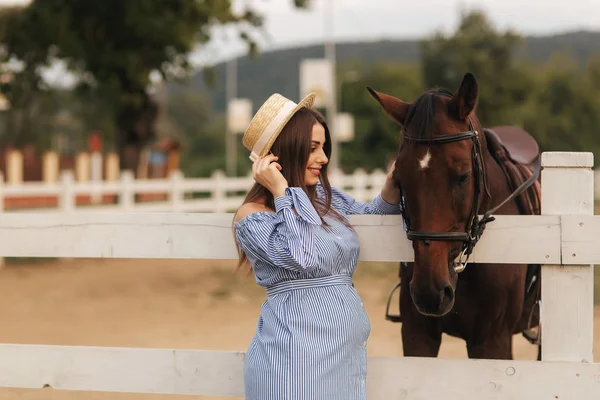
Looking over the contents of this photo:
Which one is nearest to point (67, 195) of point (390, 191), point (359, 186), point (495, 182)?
point (359, 186)

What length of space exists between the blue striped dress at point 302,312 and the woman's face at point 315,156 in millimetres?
145

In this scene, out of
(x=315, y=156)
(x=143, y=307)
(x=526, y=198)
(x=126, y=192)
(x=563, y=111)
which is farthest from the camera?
(x=563, y=111)

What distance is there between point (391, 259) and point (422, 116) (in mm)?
534

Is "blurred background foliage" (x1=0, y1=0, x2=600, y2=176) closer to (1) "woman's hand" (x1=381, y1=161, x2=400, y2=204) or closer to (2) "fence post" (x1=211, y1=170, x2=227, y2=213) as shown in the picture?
(2) "fence post" (x1=211, y1=170, x2=227, y2=213)

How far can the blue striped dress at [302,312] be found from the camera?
270 centimetres

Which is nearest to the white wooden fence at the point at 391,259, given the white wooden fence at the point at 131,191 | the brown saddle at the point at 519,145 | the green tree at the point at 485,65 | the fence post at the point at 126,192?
the brown saddle at the point at 519,145

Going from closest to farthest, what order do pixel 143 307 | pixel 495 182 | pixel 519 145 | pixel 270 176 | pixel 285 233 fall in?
pixel 285 233
pixel 270 176
pixel 495 182
pixel 519 145
pixel 143 307

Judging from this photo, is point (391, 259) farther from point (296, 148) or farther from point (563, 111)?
point (563, 111)

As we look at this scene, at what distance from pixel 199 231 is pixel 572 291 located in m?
1.36

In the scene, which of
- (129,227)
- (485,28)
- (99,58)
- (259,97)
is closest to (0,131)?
(485,28)

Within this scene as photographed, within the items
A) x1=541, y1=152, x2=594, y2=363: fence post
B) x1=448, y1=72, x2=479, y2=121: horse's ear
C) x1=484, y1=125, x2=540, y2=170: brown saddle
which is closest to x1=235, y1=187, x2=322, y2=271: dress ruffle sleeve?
x1=448, y1=72, x2=479, y2=121: horse's ear

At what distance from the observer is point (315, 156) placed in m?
2.93

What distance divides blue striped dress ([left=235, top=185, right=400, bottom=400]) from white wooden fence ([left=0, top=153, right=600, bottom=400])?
0.35m

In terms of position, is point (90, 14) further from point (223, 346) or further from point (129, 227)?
point (129, 227)
